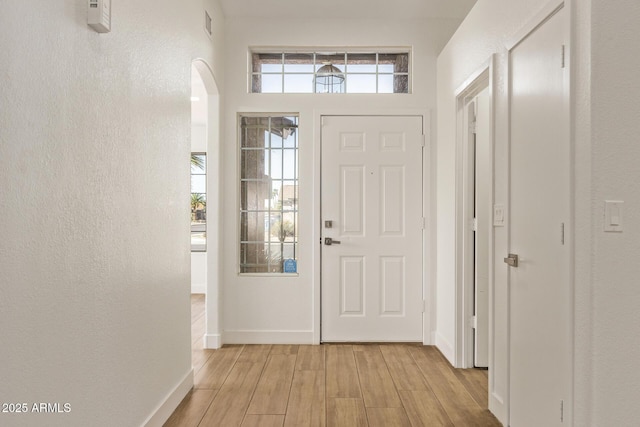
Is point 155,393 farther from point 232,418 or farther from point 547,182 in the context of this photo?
point 547,182

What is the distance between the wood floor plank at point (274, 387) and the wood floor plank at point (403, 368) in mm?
752

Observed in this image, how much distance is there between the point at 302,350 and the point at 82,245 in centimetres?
257

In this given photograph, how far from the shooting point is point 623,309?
5.24 ft

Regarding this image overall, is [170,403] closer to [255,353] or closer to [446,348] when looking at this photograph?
[255,353]

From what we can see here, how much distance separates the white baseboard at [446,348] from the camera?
345 cm

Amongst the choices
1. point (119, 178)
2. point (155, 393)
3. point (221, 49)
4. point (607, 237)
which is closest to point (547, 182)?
point (607, 237)

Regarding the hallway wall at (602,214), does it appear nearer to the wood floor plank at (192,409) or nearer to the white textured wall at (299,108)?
the wood floor plank at (192,409)

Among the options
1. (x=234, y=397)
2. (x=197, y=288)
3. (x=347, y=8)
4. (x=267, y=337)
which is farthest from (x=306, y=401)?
(x=197, y=288)

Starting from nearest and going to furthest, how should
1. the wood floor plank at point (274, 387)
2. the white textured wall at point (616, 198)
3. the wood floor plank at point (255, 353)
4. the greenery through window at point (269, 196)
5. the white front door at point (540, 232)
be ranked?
the white textured wall at point (616, 198), the white front door at point (540, 232), the wood floor plank at point (274, 387), the wood floor plank at point (255, 353), the greenery through window at point (269, 196)

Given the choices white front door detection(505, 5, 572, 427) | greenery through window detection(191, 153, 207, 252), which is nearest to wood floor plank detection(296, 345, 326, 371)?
white front door detection(505, 5, 572, 427)

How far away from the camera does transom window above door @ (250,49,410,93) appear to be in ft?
13.5

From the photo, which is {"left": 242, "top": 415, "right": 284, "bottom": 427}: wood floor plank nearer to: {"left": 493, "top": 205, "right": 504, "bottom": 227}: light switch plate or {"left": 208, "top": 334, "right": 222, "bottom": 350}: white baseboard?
{"left": 208, "top": 334, "right": 222, "bottom": 350}: white baseboard

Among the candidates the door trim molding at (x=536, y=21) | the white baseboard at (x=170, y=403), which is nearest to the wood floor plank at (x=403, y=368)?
the white baseboard at (x=170, y=403)

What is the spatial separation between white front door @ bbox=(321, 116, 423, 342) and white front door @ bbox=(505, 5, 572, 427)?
1.66m
